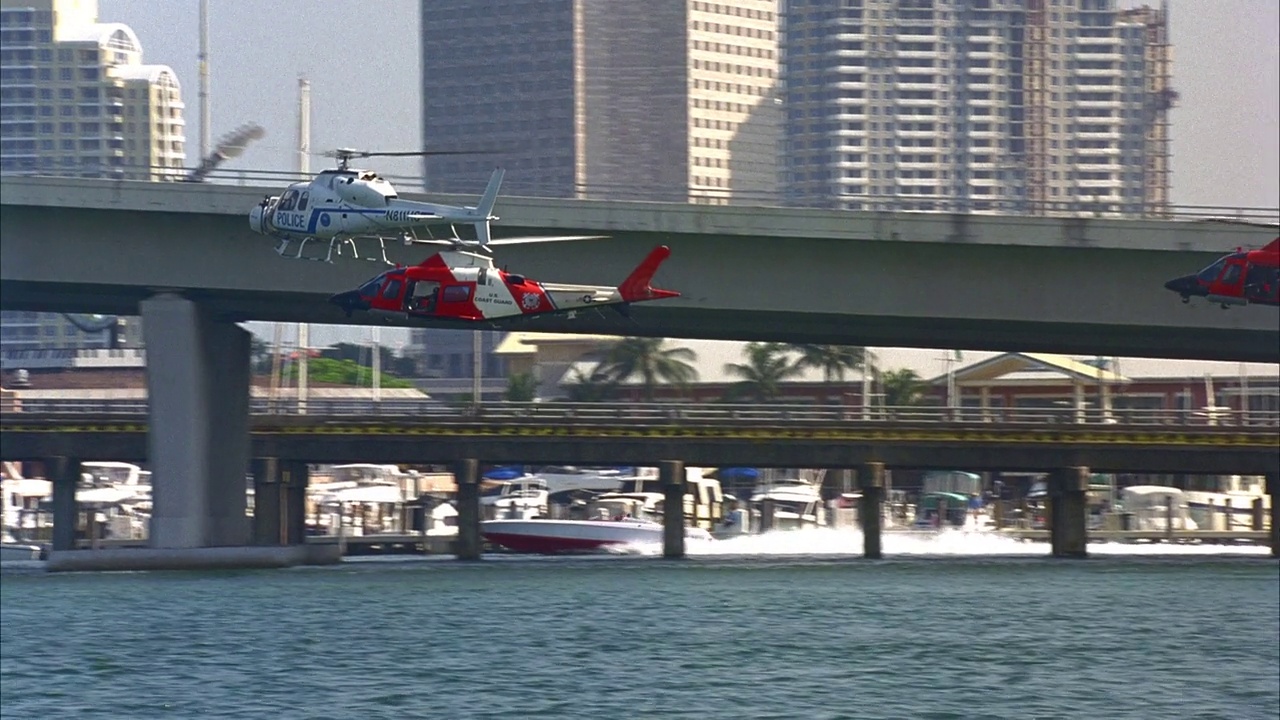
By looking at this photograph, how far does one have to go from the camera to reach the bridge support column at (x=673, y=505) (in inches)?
3600

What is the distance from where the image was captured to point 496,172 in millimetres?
19625

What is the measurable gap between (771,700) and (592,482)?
78.3m

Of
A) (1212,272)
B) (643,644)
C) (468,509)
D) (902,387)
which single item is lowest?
(643,644)

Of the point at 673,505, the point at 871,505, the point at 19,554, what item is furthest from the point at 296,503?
the point at 871,505

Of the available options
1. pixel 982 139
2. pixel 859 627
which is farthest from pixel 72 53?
pixel 859 627

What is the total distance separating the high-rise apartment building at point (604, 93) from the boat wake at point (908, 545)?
1167 inches

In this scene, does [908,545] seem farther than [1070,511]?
Yes

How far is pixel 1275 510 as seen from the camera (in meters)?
89.0

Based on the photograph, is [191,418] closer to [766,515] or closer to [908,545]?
[766,515]

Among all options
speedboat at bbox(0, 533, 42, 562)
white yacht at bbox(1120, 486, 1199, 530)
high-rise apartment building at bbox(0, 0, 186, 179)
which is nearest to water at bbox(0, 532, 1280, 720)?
speedboat at bbox(0, 533, 42, 562)

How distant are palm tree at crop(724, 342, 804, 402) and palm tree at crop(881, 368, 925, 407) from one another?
26.6ft

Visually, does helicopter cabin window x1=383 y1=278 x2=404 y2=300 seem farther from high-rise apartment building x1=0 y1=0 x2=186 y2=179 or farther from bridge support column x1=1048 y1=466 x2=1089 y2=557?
high-rise apartment building x1=0 y1=0 x2=186 y2=179

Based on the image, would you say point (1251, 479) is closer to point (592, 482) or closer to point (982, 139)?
point (982, 139)

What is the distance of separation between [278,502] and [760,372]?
37.1 m
